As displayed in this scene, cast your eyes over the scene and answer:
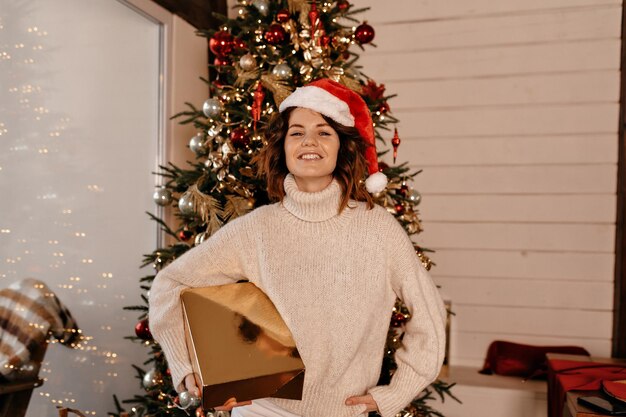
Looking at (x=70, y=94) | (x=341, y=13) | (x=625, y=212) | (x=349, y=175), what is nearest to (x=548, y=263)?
(x=625, y=212)

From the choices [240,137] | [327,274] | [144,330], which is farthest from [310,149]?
[144,330]

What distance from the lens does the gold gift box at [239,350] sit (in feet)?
4.60

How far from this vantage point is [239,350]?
143cm

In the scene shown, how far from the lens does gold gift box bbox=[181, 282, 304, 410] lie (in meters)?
1.40

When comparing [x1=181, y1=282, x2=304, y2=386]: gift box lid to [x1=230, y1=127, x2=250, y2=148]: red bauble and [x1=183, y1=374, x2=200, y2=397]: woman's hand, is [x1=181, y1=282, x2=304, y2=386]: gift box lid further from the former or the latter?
[x1=230, y1=127, x2=250, y2=148]: red bauble

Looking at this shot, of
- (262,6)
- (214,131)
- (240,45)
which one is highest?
(262,6)

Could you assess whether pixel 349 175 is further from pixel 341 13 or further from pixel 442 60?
pixel 442 60

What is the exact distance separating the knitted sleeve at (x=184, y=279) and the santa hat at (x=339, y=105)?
0.34 m

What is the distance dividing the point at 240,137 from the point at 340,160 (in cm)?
52

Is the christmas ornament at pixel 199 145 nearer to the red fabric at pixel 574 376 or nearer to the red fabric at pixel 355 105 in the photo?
the red fabric at pixel 355 105

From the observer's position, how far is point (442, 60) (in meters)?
3.12

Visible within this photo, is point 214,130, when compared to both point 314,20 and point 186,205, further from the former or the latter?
point 314,20

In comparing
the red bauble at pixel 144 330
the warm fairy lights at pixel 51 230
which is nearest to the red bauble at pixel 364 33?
the warm fairy lights at pixel 51 230

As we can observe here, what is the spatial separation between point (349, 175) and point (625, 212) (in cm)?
184
